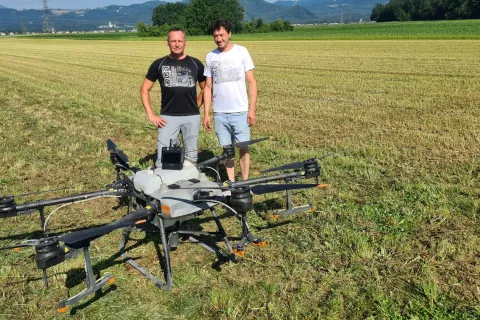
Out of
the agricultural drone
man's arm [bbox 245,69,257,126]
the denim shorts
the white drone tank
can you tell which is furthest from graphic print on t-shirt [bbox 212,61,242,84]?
the white drone tank

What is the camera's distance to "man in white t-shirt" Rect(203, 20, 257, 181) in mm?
5668

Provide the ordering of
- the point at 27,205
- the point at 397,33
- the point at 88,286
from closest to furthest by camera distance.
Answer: the point at 88,286, the point at 27,205, the point at 397,33

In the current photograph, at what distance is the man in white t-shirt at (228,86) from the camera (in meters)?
5.67

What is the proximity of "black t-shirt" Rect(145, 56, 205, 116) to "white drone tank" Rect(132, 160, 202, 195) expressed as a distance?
139cm

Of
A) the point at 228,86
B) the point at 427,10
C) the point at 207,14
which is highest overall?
the point at 207,14

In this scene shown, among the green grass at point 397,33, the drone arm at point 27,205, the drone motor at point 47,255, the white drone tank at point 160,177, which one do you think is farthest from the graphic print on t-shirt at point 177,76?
the green grass at point 397,33

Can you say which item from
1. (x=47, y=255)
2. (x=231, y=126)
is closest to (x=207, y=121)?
(x=231, y=126)

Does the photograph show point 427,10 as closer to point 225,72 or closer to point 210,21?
point 210,21

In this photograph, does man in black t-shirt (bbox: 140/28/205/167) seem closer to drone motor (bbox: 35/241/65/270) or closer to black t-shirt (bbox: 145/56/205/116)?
black t-shirt (bbox: 145/56/205/116)

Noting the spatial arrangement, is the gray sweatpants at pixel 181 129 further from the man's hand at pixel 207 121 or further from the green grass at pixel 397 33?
the green grass at pixel 397 33

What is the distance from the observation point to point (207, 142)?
965 cm

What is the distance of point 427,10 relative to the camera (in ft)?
368

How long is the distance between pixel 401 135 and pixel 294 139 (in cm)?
222

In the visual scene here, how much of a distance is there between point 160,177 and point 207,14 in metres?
104
